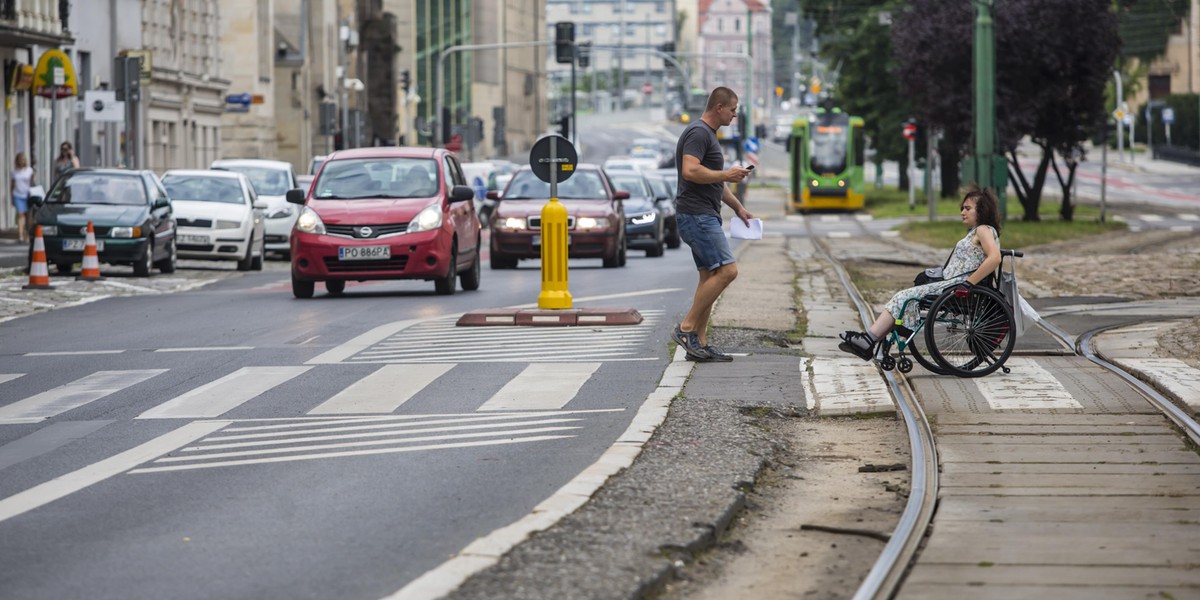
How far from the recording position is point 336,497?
28.2 ft

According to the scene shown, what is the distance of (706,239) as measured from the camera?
1469 cm

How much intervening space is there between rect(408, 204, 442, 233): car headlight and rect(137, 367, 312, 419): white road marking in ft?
27.1

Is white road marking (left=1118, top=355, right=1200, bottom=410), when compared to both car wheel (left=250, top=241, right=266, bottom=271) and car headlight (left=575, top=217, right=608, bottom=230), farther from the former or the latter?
car wheel (left=250, top=241, right=266, bottom=271)

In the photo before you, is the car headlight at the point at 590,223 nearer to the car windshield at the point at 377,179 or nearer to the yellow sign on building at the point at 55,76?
the car windshield at the point at 377,179

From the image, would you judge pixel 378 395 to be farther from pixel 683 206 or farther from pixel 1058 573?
pixel 1058 573

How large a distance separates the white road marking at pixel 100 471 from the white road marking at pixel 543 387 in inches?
66.5

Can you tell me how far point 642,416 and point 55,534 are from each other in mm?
3910

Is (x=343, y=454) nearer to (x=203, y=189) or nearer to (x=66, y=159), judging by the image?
(x=203, y=189)

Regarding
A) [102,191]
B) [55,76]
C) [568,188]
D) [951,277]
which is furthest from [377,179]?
[55,76]

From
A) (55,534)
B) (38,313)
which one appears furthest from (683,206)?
(38,313)

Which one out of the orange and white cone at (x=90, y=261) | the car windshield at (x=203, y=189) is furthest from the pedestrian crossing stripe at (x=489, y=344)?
the car windshield at (x=203, y=189)

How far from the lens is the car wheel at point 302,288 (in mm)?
22703

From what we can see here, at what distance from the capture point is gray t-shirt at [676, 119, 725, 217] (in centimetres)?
1458

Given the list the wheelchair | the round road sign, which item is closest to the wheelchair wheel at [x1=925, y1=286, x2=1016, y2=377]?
the wheelchair
